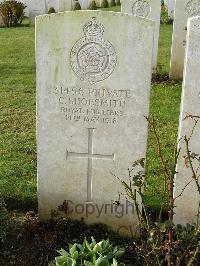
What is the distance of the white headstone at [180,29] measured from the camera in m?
8.41

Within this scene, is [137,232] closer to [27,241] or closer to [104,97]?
[27,241]

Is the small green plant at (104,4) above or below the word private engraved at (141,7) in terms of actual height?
above

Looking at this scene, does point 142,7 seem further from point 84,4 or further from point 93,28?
point 84,4

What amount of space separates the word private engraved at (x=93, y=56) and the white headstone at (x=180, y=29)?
504 centimetres

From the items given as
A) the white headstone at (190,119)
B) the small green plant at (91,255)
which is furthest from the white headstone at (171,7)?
the small green plant at (91,255)

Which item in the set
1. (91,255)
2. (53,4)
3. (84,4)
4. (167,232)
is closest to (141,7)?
(167,232)

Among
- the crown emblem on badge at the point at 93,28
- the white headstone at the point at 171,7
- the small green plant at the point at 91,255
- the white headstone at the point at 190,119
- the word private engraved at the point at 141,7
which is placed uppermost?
the white headstone at the point at 171,7

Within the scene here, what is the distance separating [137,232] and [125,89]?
1187mm

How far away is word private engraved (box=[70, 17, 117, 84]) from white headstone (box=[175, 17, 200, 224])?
546mm

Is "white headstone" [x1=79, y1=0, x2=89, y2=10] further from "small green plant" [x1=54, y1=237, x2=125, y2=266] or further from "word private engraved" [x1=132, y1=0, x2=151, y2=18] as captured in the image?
"small green plant" [x1=54, y1=237, x2=125, y2=266]

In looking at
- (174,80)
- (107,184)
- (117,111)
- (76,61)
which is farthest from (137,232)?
(174,80)

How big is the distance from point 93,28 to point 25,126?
3154 mm

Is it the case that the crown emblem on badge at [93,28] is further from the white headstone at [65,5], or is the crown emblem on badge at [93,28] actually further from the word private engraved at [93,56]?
the white headstone at [65,5]

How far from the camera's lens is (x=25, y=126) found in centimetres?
646
